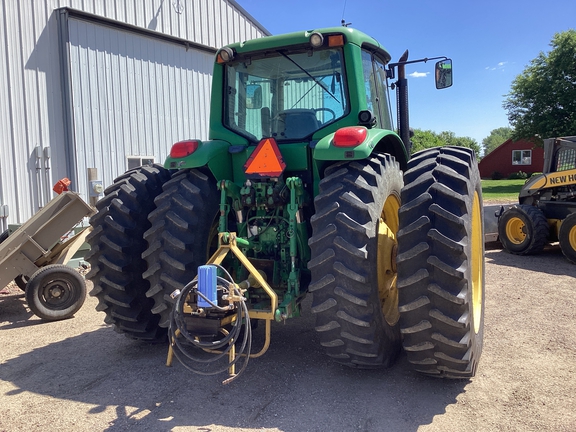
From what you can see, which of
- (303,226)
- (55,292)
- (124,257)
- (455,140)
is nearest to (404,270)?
(303,226)

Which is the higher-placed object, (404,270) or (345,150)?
(345,150)

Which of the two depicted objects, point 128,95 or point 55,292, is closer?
point 55,292

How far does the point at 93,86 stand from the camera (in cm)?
913

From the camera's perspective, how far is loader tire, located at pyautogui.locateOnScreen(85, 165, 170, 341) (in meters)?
4.18

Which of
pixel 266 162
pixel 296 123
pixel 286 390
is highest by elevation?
pixel 296 123

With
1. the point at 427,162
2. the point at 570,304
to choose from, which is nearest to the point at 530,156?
the point at 570,304

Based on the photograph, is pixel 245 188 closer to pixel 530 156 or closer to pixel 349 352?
pixel 349 352

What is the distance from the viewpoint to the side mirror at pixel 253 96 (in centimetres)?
453

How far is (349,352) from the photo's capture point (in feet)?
11.3

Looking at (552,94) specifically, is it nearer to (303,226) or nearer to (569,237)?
(569,237)

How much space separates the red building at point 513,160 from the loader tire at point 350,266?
131ft

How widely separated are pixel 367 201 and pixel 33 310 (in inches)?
174

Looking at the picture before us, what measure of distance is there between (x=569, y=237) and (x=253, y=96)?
649 centimetres

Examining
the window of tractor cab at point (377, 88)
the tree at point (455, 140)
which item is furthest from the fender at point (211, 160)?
the tree at point (455, 140)
